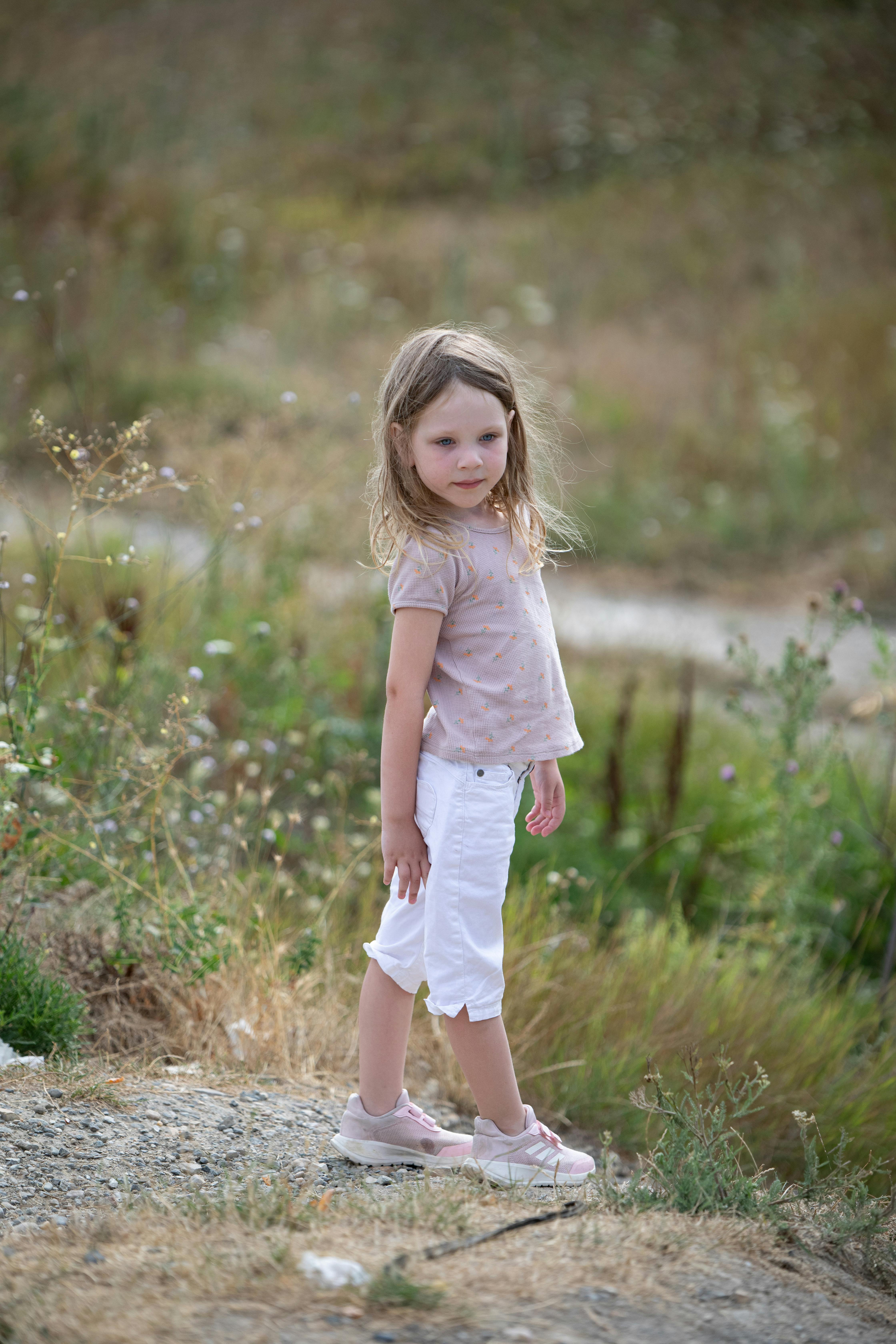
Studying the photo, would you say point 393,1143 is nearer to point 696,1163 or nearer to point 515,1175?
point 515,1175

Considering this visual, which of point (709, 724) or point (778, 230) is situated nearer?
point (709, 724)

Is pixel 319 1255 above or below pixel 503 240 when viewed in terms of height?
below

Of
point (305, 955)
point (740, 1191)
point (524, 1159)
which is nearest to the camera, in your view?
point (740, 1191)

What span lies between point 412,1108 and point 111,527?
198 inches

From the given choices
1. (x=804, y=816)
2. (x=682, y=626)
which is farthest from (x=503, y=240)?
(x=804, y=816)

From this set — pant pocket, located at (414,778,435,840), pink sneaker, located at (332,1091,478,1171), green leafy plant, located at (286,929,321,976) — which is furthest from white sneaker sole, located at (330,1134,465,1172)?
pant pocket, located at (414,778,435,840)

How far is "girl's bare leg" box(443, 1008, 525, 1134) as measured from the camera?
6.95 feet

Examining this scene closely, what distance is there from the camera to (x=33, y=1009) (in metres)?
2.45

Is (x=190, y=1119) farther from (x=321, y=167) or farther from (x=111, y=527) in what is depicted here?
(x=321, y=167)

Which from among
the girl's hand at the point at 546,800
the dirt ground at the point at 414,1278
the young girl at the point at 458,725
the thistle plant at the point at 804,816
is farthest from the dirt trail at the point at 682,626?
the dirt ground at the point at 414,1278

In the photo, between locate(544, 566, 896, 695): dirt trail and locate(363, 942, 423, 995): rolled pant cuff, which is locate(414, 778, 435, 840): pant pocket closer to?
locate(363, 942, 423, 995): rolled pant cuff

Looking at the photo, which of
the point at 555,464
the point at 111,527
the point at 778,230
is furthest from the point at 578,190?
the point at 555,464

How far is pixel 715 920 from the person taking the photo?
4.22 meters

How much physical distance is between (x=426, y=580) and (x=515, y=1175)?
1.11 metres
